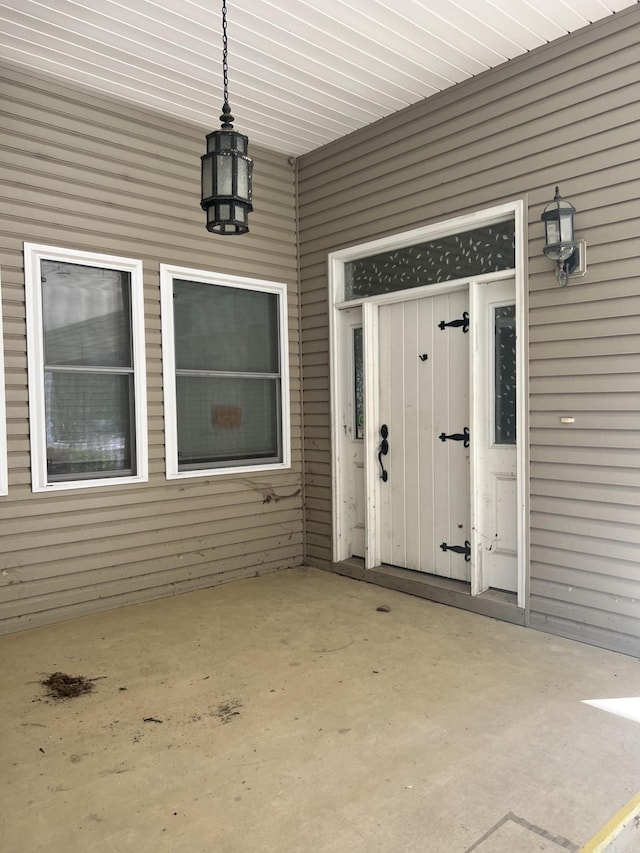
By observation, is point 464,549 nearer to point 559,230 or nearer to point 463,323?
point 463,323

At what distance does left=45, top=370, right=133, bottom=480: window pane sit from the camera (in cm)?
376

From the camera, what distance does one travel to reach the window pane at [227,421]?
171 inches

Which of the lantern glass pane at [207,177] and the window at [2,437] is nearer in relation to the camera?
the lantern glass pane at [207,177]

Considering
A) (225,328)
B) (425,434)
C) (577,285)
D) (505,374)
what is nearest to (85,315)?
(225,328)

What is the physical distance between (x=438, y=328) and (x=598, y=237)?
1.17 m

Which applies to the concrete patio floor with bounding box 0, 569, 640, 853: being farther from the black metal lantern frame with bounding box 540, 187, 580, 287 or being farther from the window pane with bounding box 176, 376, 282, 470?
the black metal lantern frame with bounding box 540, 187, 580, 287

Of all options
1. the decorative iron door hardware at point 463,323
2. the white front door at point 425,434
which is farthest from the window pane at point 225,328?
the decorative iron door hardware at point 463,323

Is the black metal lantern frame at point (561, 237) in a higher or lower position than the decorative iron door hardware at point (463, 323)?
higher

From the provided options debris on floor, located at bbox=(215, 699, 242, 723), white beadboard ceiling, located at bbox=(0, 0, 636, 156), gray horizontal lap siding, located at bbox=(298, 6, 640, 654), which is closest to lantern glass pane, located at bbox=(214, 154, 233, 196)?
white beadboard ceiling, located at bbox=(0, 0, 636, 156)

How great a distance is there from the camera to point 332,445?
479 centimetres

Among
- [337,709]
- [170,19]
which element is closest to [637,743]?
[337,709]

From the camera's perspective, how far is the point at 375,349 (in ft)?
14.8

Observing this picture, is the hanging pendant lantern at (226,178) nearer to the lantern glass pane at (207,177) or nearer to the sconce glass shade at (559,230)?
the lantern glass pane at (207,177)

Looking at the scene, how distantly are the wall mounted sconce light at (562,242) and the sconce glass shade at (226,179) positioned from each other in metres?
1.65
